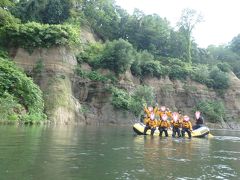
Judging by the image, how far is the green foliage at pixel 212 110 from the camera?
5552 centimetres

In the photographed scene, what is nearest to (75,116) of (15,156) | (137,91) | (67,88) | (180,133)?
(67,88)

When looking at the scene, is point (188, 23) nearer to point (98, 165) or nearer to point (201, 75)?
point (201, 75)

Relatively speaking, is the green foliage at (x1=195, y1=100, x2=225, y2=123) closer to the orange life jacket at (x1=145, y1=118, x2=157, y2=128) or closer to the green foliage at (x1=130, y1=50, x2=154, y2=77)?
the green foliage at (x1=130, y1=50, x2=154, y2=77)

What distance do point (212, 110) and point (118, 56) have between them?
1767 centimetres

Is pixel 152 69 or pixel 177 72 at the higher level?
pixel 177 72

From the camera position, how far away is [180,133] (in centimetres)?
2733

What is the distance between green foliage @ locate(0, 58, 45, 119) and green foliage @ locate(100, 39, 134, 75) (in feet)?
51.8

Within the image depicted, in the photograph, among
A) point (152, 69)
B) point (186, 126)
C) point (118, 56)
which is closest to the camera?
point (186, 126)

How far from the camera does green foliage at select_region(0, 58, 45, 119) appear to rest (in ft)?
103

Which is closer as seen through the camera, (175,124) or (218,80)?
(175,124)

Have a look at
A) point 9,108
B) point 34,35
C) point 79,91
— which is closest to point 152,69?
point 79,91

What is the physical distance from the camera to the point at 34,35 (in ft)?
131

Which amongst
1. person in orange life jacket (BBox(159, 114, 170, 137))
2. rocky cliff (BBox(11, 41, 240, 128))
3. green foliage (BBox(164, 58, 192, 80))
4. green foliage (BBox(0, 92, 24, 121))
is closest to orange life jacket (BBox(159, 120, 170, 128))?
person in orange life jacket (BBox(159, 114, 170, 137))

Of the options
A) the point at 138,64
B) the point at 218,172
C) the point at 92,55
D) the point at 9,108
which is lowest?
the point at 218,172
